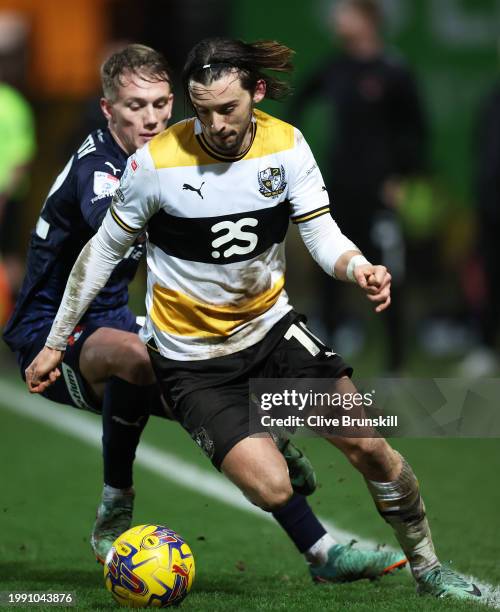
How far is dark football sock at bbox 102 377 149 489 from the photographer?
576 cm

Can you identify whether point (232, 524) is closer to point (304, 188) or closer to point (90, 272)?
point (90, 272)

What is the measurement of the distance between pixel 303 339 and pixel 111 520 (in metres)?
1.25

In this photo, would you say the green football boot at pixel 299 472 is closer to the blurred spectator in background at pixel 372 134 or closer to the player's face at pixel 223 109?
the player's face at pixel 223 109

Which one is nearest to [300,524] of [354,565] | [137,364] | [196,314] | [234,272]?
[354,565]

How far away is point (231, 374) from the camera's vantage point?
5.23 m

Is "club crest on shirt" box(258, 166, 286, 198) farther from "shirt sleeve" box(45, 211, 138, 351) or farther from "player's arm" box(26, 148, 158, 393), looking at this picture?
"shirt sleeve" box(45, 211, 138, 351)

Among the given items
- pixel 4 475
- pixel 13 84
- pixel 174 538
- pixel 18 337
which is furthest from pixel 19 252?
pixel 174 538

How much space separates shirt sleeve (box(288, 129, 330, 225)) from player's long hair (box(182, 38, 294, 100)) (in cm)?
25

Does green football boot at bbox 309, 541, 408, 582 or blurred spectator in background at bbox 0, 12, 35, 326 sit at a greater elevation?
green football boot at bbox 309, 541, 408, 582

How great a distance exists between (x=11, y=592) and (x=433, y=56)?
10845 millimetres

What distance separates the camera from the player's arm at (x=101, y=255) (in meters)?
5.01

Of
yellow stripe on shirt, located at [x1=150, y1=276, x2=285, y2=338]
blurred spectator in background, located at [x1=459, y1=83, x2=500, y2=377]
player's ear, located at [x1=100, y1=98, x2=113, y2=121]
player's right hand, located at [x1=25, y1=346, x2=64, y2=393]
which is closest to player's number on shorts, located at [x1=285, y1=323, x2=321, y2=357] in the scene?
yellow stripe on shirt, located at [x1=150, y1=276, x2=285, y2=338]

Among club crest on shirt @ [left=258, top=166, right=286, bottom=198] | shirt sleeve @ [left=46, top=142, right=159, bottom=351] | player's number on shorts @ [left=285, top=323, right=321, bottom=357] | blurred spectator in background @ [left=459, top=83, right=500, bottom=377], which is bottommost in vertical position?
blurred spectator in background @ [left=459, top=83, right=500, bottom=377]

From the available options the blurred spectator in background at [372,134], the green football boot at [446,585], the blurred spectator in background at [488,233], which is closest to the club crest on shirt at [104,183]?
the green football boot at [446,585]
